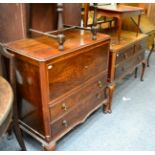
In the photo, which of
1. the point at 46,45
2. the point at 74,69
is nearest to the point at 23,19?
the point at 46,45

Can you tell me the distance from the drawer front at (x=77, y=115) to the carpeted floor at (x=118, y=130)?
20 cm

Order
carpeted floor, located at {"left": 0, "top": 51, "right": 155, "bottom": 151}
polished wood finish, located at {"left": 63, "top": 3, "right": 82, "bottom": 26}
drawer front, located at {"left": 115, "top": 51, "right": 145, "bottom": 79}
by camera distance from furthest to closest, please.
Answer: drawer front, located at {"left": 115, "top": 51, "right": 145, "bottom": 79}, polished wood finish, located at {"left": 63, "top": 3, "right": 82, "bottom": 26}, carpeted floor, located at {"left": 0, "top": 51, "right": 155, "bottom": 151}

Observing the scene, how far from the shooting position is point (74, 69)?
5.16 ft

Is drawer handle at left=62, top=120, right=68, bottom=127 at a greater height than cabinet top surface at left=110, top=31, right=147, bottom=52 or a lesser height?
lesser

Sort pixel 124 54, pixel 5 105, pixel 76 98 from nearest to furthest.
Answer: pixel 5 105
pixel 76 98
pixel 124 54

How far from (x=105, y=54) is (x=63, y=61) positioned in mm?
600

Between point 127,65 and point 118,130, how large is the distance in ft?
2.62

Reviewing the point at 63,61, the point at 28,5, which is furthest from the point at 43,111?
the point at 28,5

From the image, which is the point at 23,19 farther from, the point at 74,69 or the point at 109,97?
the point at 109,97

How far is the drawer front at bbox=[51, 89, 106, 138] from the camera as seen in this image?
1621 millimetres

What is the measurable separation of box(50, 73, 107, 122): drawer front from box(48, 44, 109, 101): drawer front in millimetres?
75

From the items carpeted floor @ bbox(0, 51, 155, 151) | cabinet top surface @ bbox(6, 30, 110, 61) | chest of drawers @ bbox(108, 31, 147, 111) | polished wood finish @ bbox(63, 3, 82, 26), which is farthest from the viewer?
chest of drawers @ bbox(108, 31, 147, 111)

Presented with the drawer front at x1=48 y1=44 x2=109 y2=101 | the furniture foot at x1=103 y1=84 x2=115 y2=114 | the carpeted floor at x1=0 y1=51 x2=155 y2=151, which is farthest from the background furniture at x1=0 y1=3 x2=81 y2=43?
the carpeted floor at x1=0 y1=51 x2=155 y2=151

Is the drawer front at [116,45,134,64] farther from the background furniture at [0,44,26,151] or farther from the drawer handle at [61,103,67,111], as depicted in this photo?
the background furniture at [0,44,26,151]
